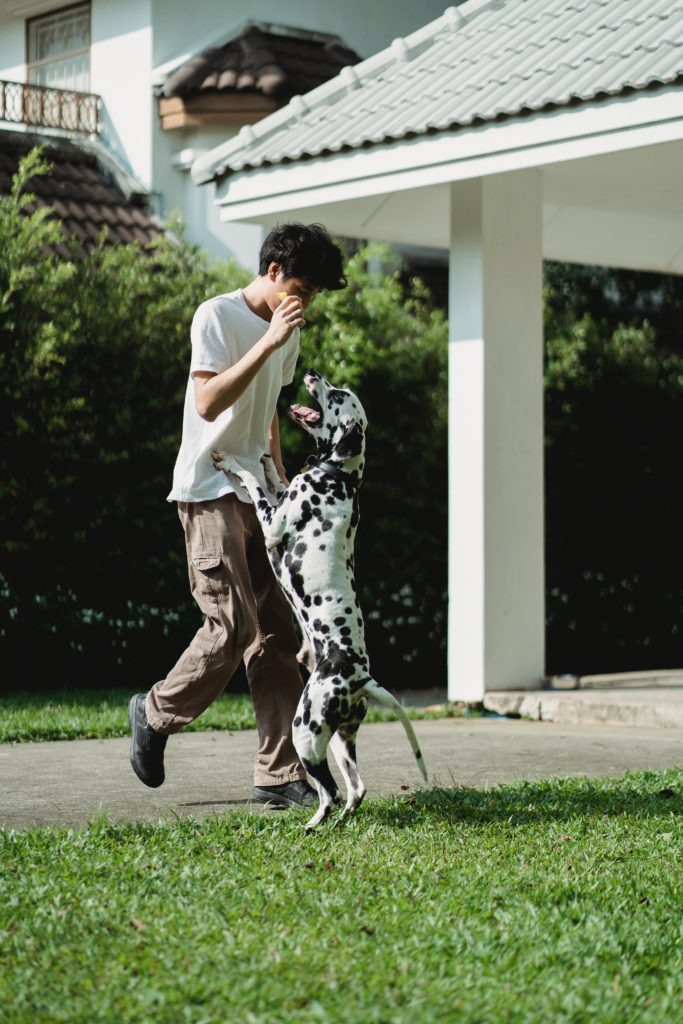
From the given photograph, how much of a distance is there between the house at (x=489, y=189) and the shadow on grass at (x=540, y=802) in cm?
332

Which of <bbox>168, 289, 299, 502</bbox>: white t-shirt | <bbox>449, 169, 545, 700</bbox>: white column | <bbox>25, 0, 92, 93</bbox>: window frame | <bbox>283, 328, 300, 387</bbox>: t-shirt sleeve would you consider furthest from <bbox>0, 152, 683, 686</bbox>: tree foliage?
<bbox>25, 0, 92, 93</bbox>: window frame

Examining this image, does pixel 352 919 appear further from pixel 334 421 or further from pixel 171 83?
pixel 171 83

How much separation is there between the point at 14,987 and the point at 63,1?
17.1 metres

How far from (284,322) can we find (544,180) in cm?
503

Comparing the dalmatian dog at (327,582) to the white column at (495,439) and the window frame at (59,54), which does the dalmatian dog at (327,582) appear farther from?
the window frame at (59,54)

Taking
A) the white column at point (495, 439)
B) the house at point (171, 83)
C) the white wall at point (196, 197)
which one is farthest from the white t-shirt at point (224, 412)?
the white wall at point (196, 197)

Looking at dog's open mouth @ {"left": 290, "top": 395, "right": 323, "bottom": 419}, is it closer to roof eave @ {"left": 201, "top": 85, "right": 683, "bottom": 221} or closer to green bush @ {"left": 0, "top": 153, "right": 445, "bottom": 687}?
roof eave @ {"left": 201, "top": 85, "right": 683, "bottom": 221}

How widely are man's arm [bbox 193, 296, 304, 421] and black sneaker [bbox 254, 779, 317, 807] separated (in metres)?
1.48

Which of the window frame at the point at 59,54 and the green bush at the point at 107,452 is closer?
the green bush at the point at 107,452

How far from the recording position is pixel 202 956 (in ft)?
12.2

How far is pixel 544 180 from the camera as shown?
9922 mm

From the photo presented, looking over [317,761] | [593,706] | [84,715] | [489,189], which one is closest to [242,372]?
[317,761]

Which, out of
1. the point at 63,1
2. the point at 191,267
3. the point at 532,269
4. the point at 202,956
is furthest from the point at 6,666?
the point at 63,1

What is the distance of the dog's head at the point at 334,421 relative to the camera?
18.1 ft
